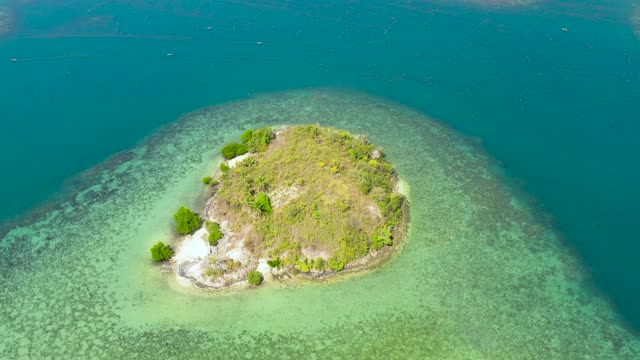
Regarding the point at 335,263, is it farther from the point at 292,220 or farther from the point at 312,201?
the point at 312,201

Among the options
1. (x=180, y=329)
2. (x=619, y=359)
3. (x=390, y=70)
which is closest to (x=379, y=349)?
(x=180, y=329)

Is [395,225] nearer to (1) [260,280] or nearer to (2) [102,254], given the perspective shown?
(1) [260,280]

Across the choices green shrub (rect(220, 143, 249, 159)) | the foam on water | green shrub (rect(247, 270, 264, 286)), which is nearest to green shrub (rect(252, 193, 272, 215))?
green shrub (rect(247, 270, 264, 286))

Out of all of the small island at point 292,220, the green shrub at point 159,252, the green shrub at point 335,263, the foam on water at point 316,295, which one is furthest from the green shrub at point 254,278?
the green shrub at point 159,252

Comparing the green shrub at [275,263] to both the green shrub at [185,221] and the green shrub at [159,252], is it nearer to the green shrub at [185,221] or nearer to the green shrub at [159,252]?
the green shrub at [185,221]

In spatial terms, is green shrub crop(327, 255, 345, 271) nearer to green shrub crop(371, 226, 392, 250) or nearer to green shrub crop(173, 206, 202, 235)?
green shrub crop(371, 226, 392, 250)

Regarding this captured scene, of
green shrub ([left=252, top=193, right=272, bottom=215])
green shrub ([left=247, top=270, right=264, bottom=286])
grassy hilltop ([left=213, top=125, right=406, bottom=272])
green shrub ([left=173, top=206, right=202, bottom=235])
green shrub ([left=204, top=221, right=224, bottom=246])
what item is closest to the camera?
green shrub ([left=247, top=270, right=264, bottom=286])
